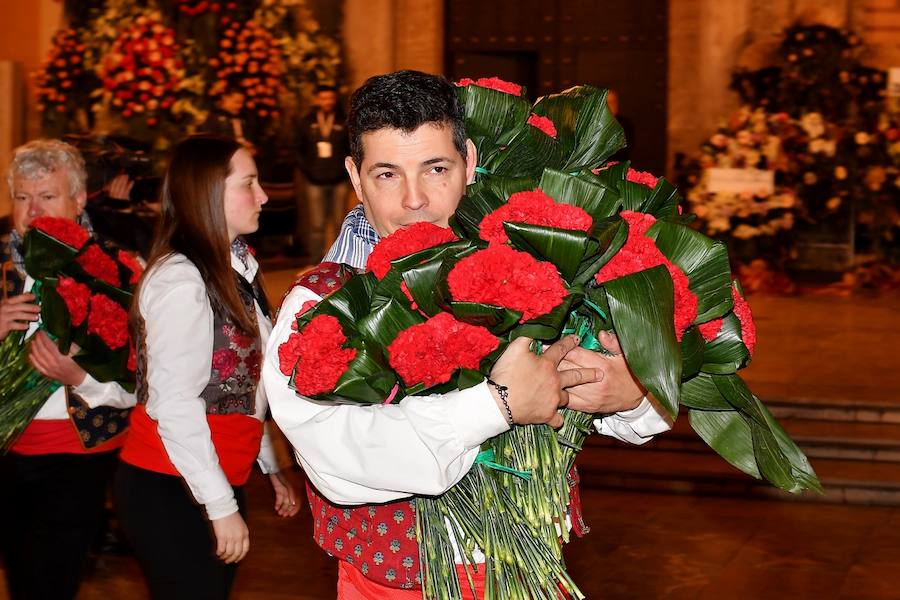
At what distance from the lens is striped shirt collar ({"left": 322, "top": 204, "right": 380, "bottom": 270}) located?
2527mm

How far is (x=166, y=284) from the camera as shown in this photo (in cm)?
337

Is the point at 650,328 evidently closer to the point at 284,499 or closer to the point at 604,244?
the point at 604,244

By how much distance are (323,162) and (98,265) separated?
6.89 m

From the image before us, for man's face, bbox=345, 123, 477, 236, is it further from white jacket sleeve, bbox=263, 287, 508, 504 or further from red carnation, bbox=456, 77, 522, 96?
white jacket sleeve, bbox=263, 287, 508, 504

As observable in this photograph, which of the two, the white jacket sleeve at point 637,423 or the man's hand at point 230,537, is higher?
the white jacket sleeve at point 637,423

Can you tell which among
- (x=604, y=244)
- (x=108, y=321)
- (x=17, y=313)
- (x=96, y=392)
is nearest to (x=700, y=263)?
(x=604, y=244)

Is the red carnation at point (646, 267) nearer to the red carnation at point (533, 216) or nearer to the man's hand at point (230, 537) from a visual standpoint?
the red carnation at point (533, 216)

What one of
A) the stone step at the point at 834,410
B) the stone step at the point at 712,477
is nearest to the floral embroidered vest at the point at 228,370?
the stone step at the point at 712,477

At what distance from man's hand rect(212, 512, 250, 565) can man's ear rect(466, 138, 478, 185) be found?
1171 millimetres

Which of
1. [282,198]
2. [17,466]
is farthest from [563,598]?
[282,198]

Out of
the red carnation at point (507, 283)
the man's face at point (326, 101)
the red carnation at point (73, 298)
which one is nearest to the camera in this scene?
the red carnation at point (507, 283)

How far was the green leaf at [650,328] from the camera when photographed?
2213 mm

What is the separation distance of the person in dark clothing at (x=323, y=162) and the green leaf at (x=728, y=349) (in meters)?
8.18

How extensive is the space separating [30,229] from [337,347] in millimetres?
2076
